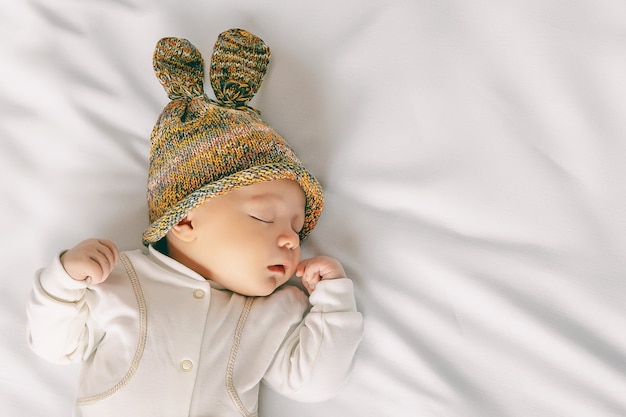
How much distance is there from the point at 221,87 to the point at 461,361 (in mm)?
741

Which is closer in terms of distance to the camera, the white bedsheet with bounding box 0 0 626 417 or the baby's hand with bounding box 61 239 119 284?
the baby's hand with bounding box 61 239 119 284

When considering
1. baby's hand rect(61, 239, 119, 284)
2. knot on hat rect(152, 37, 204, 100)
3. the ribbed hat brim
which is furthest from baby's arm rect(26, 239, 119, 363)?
knot on hat rect(152, 37, 204, 100)

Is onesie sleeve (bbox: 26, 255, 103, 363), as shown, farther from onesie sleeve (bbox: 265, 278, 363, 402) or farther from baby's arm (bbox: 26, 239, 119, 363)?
onesie sleeve (bbox: 265, 278, 363, 402)

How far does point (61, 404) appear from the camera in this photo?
1501 millimetres

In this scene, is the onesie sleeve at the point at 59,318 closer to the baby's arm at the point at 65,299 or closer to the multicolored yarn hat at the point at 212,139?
the baby's arm at the point at 65,299

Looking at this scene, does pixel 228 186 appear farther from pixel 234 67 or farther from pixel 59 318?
pixel 59 318

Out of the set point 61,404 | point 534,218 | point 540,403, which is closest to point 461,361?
point 540,403

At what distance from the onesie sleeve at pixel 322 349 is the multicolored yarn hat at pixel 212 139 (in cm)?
18

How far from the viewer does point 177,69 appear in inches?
60.1

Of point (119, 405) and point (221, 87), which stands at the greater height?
point (221, 87)

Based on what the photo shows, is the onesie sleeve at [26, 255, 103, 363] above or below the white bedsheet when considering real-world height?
below

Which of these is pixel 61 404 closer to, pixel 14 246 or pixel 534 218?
pixel 14 246

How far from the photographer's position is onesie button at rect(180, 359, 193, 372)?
4.52 ft

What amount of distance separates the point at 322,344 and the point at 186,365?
26 centimetres
